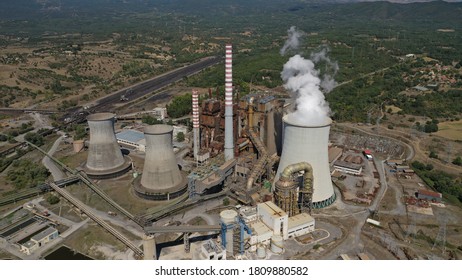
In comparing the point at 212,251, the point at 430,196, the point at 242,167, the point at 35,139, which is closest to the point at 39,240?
the point at 212,251

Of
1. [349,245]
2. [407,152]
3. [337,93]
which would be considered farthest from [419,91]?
[349,245]

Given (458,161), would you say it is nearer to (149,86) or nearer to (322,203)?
(322,203)

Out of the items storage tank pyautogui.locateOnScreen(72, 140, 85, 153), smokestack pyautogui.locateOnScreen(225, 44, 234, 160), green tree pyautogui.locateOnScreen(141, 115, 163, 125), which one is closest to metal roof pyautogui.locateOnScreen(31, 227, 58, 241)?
smokestack pyautogui.locateOnScreen(225, 44, 234, 160)

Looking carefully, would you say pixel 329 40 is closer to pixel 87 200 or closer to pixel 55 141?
pixel 55 141

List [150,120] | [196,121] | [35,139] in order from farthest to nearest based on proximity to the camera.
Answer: [150,120], [35,139], [196,121]

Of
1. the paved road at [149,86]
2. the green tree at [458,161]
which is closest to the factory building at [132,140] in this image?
the paved road at [149,86]
